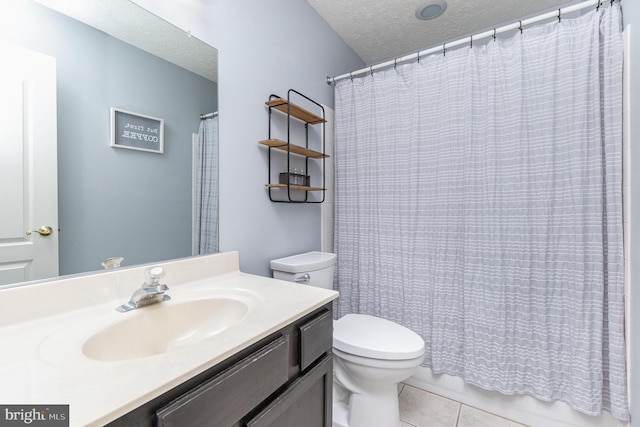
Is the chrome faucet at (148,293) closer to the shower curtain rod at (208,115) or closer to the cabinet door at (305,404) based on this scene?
the cabinet door at (305,404)

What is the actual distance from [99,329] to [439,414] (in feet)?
5.38

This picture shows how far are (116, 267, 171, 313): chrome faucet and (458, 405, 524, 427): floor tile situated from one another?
1.58 meters

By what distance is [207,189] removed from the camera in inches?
46.3

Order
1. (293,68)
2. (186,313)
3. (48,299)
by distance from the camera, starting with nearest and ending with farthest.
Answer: (48,299)
(186,313)
(293,68)

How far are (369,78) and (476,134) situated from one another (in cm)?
78

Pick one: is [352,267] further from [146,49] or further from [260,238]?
[146,49]

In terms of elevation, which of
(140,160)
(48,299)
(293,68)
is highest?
(293,68)

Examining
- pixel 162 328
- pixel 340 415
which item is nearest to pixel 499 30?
pixel 162 328

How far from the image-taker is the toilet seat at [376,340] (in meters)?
1.21

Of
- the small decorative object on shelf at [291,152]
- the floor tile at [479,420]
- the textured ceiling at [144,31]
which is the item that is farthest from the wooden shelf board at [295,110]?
the floor tile at [479,420]

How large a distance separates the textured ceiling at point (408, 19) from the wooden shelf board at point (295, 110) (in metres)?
0.75

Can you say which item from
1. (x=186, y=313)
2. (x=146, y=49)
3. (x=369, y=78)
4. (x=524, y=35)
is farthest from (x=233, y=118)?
(x=524, y=35)

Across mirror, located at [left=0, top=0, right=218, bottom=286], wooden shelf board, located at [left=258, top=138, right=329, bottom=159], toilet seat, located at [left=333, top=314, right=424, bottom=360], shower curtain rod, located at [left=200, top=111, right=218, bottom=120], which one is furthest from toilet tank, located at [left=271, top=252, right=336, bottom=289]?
shower curtain rod, located at [left=200, top=111, right=218, bottom=120]

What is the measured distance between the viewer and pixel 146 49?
981mm
